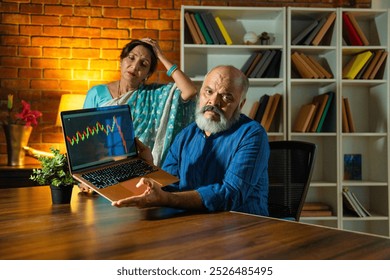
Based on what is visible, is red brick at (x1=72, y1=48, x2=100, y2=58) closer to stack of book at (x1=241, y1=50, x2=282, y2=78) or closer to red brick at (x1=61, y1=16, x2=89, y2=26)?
red brick at (x1=61, y1=16, x2=89, y2=26)

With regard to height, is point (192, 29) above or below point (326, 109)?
above

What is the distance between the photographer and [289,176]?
221 centimetres

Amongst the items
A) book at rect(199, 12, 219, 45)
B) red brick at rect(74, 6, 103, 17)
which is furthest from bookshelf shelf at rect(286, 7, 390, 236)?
red brick at rect(74, 6, 103, 17)

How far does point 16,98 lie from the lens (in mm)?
3869

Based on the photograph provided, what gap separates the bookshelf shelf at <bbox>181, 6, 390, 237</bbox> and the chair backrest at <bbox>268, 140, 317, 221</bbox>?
1.37m

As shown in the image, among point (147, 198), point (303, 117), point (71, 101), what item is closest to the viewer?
point (147, 198)

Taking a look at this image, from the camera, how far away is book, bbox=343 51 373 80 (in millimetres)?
3734

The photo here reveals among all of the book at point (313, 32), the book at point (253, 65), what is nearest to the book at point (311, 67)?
the book at point (313, 32)

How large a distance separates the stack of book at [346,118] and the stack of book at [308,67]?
0.82 feet

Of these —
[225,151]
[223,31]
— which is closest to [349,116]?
[223,31]

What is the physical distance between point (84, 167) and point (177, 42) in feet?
8.76

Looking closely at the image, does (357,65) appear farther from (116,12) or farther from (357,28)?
(116,12)

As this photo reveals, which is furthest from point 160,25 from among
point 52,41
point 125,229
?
point 125,229

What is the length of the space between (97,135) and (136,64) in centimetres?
92
